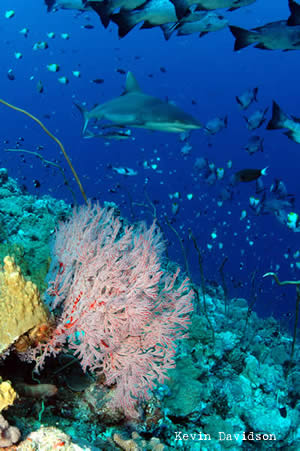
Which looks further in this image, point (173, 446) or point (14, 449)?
point (173, 446)

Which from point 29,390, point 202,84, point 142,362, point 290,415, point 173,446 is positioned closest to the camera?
point 29,390

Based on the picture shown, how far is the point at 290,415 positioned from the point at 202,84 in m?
80.5

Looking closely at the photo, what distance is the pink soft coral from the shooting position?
7.29 feet

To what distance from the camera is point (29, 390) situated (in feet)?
6.94

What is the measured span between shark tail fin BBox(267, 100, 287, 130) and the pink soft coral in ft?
11.5

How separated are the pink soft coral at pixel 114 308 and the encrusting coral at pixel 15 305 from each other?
0.26 meters

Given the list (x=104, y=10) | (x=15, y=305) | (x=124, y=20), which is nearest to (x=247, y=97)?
(x=124, y=20)

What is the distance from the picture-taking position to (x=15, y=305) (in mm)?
1945

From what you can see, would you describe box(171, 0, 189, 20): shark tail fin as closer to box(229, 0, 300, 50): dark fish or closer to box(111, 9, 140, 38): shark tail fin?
box(111, 9, 140, 38): shark tail fin

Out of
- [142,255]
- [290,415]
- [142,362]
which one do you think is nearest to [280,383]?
[290,415]

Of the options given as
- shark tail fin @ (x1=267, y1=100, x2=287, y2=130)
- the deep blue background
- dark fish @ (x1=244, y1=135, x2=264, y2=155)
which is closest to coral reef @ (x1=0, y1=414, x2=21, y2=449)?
shark tail fin @ (x1=267, y1=100, x2=287, y2=130)

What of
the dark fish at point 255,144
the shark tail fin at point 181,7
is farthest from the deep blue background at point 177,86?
the shark tail fin at point 181,7

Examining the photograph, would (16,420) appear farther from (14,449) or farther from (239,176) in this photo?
(239,176)

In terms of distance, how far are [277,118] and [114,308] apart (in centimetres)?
432
